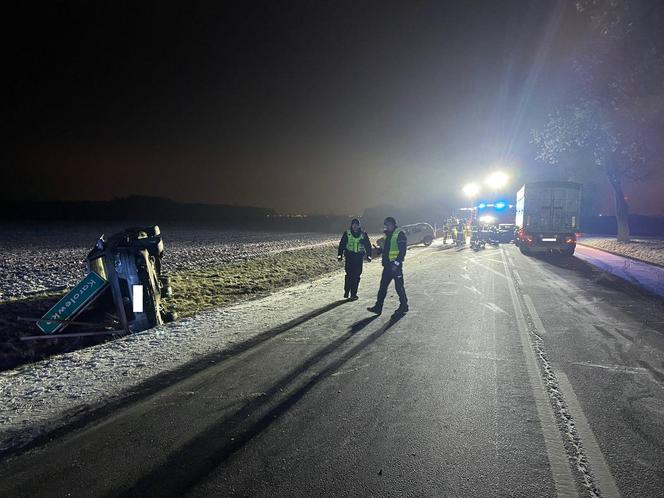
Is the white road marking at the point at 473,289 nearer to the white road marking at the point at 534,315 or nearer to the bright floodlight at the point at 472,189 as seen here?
the white road marking at the point at 534,315

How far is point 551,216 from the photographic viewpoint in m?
19.3

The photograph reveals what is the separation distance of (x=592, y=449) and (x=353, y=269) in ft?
20.6

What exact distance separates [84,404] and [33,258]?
52.2 feet

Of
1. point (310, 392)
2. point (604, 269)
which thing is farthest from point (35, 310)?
point (604, 269)

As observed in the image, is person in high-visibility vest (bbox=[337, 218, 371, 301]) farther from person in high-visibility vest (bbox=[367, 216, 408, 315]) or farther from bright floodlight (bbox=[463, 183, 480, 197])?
bright floodlight (bbox=[463, 183, 480, 197])

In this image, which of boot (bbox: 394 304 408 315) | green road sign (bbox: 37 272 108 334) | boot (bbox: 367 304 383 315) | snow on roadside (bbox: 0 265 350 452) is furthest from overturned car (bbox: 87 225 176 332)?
boot (bbox: 394 304 408 315)

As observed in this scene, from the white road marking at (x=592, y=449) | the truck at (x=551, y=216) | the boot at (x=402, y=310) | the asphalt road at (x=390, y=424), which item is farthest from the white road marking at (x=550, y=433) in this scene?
the truck at (x=551, y=216)

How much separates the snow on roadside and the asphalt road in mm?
433

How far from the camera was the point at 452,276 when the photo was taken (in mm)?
12477

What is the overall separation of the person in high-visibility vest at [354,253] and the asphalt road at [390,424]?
2.80 meters

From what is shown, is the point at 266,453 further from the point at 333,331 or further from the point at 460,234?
the point at 460,234

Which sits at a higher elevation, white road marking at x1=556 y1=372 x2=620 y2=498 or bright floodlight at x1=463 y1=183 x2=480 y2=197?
bright floodlight at x1=463 y1=183 x2=480 y2=197

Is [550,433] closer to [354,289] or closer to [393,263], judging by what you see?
[393,263]

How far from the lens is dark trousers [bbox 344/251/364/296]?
29.7 ft
